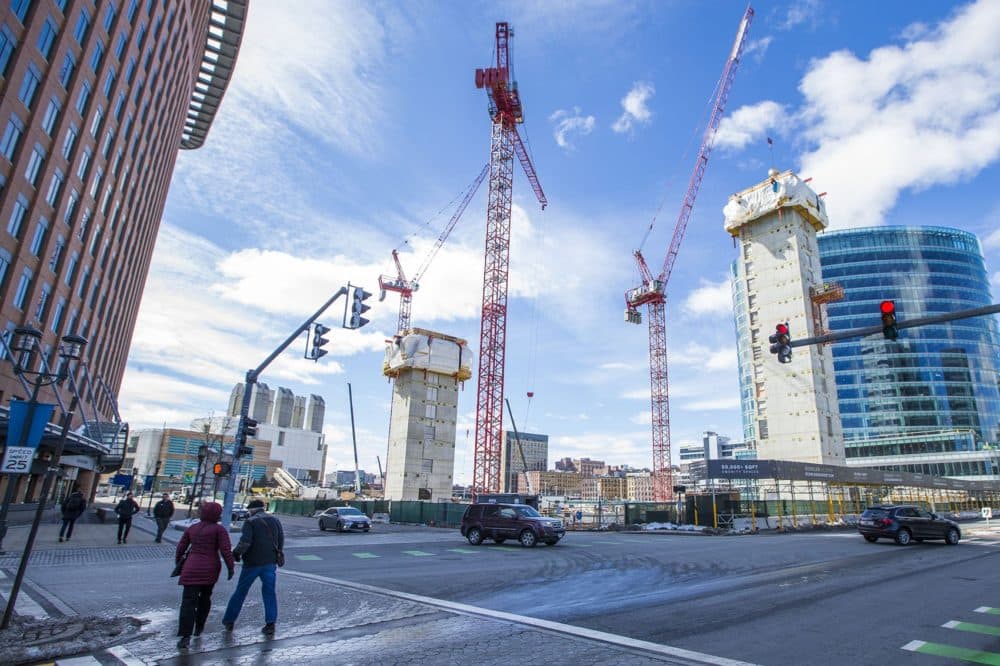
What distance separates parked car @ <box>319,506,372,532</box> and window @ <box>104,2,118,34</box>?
32.3m

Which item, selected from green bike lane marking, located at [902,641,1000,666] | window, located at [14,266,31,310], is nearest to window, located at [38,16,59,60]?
window, located at [14,266,31,310]

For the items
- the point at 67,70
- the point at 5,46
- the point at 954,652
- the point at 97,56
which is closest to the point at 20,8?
the point at 5,46

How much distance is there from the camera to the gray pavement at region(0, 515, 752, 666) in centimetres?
617

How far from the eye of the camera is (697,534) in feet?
102

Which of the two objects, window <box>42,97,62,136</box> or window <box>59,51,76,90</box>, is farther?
window <box>59,51,76,90</box>

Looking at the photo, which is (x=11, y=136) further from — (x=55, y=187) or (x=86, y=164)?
(x=86, y=164)

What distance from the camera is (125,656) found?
617 cm

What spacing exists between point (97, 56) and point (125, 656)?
3954 centimetres

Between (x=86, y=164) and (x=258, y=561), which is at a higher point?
(x=86, y=164)

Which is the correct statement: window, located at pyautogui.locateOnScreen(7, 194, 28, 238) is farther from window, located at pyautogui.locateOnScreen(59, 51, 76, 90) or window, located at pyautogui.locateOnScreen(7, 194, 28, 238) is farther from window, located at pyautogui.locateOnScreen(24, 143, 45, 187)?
window, located at pyautogui.locateOnScreen(59, 51, 76, 90)

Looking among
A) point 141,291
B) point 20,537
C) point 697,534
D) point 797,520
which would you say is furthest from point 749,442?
point 20,537

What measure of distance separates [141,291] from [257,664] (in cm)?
6297

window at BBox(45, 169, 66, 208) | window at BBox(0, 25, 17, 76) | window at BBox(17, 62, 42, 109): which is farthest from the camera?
window at BBox(45, 169, 66, 208)

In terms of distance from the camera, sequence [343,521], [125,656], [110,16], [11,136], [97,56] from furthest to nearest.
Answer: [110,16], [97,56], [343,521], [11,136], [125,656]
